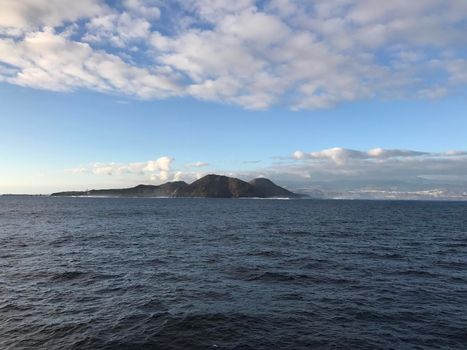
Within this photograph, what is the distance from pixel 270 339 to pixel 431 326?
11.6m

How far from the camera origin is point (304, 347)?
73.6 ft

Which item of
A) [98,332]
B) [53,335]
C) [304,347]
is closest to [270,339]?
[304,347]

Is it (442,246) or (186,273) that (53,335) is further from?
(442,246)

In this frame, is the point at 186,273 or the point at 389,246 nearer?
the point at 186,273

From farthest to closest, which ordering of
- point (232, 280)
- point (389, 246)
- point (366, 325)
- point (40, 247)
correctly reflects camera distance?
1. point (389, 246)
2. point (40, 247)
3. point (232, 280)
4. point (366, 325)

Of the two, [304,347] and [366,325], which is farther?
[366,325]

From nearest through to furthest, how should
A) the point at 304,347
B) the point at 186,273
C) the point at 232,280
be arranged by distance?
1. the point at 304,347
2. the point at 232,280
3. the point at 186,273

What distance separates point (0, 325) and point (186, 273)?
18.4m

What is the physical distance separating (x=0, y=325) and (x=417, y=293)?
3293 centimetres

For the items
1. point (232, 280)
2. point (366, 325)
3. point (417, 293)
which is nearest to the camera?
point (366, 325)

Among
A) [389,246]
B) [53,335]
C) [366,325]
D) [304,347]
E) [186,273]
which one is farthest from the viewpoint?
[389,246]

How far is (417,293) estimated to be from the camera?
111 ft

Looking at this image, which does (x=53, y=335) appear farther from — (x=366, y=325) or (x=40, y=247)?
(x=40, y=247)

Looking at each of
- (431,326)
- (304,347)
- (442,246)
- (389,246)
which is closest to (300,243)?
(389,246)
